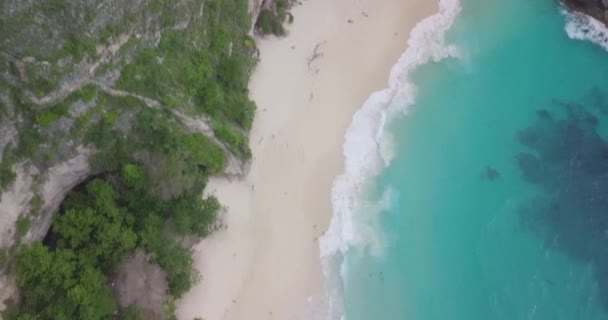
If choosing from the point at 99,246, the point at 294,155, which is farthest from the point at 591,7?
the point at 99,246

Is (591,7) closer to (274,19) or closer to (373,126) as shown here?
(373,126)

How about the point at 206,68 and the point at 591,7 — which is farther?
the point at 591,7

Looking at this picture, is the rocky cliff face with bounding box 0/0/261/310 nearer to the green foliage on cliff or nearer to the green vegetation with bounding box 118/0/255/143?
the green vegetation with bounding box 118/0/255/143

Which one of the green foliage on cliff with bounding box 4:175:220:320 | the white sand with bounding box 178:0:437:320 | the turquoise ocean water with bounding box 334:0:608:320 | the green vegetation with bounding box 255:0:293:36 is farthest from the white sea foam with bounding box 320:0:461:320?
the green vegetation with bounding box 255:0:293:36

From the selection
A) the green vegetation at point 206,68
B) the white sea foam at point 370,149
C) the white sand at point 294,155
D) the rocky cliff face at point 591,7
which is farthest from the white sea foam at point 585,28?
the green vegetation at point 206,68

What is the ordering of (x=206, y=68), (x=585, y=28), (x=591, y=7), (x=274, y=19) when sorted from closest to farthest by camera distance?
1. (x=206, y=68)
2. (x=274, y=19)
3. (x=585, y=28)
4. (x=591, y=7)

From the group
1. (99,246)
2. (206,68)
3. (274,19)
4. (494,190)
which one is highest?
(274,19)

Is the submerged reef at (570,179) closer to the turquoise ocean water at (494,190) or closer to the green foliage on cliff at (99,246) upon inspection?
the turquoise ocean water at (494,190)
